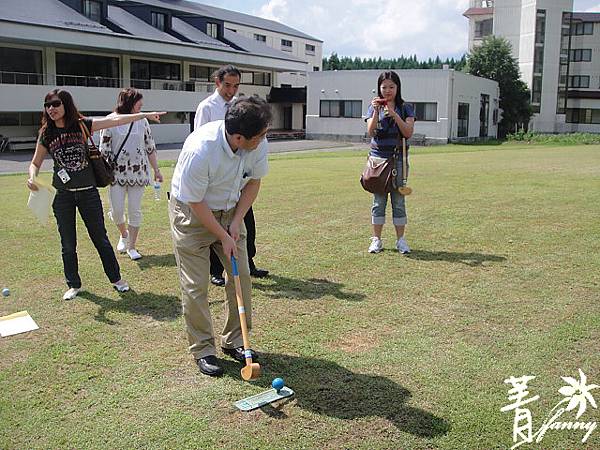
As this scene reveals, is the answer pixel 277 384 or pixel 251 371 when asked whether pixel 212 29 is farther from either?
pixel 277 384

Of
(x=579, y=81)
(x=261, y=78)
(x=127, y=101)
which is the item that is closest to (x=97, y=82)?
(x=261, y=78)

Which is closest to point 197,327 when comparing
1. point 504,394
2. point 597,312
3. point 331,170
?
point 504,394

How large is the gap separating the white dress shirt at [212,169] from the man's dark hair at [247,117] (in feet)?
0.53

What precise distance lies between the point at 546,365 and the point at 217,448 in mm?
2243

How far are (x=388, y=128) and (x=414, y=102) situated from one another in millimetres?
36746

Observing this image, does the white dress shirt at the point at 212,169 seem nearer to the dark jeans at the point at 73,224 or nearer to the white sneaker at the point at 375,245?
the dark jeans at the point at 73,224

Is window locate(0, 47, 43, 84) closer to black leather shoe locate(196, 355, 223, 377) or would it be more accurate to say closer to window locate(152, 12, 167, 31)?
window locate(152, 12, 167, 31)

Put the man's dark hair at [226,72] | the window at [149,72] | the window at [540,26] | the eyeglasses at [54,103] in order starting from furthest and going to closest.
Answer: the window at [540,26] → the window at [149,72] → the man's dark hair at [226,72] → the eyeglasses at [54,103]

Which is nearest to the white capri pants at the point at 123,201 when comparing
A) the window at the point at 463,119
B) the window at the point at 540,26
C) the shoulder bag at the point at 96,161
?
the shoulder bag at the point at 96,161

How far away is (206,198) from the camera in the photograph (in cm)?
400

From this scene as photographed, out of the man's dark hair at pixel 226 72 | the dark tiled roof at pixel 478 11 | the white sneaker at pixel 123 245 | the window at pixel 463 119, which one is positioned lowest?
the white sneaker at pixel 123 245

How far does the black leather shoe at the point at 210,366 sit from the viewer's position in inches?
157

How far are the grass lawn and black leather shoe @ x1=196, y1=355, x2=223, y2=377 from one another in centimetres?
5

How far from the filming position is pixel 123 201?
705cm
